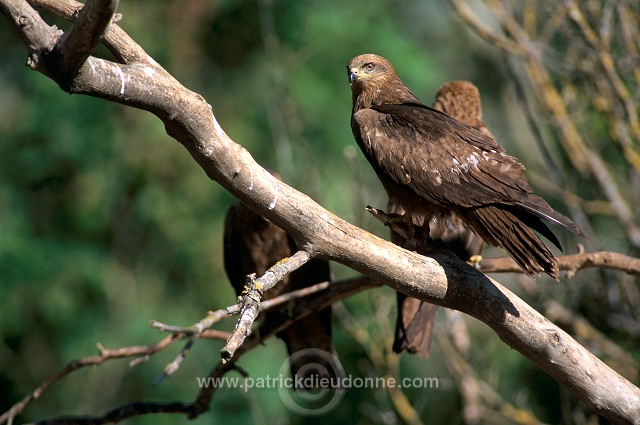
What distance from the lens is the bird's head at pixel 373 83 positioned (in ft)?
15.2

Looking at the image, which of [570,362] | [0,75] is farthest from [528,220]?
[0,75]

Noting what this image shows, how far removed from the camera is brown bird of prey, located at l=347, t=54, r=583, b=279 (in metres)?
3.52

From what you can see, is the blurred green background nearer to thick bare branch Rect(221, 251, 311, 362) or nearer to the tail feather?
the tail feather

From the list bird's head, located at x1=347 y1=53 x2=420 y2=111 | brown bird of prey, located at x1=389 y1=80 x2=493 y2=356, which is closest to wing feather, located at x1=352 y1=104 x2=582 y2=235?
bird's head, located at x1=347 y1=53 x2=420 y2=111

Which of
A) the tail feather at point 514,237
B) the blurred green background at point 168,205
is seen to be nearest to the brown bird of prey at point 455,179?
the tail feather at point 514,237

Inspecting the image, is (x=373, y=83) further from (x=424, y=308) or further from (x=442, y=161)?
(x=424, y=308)

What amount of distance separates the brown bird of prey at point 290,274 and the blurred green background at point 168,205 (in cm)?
174

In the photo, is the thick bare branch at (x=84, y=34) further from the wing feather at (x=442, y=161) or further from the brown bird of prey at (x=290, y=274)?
the brown bird of prey at (x=290, y=274)

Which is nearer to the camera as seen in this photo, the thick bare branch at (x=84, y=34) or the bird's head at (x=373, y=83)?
the thick bare branch at (x=84, y=34)

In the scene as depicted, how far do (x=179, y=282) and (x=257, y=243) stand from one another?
3052mm

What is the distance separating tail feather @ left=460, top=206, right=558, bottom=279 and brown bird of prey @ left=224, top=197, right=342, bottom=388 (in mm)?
1744

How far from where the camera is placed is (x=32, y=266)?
8.23 meters

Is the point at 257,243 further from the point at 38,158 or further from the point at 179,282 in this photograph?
the point at 38,158

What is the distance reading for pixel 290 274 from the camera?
5.36m
